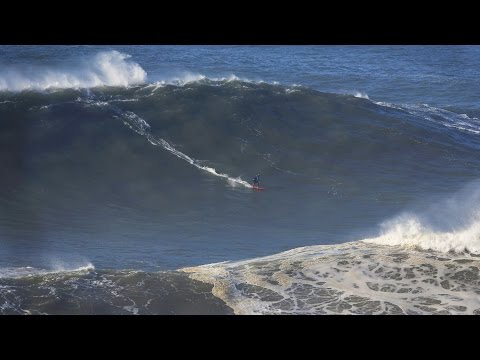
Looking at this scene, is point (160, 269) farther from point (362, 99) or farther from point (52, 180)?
point (362, 99)

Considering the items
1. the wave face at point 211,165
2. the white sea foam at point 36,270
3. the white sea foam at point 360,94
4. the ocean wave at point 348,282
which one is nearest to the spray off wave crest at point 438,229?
the ocean wave at point 348,282

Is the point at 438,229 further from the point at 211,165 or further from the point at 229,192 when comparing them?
the point at 211,165

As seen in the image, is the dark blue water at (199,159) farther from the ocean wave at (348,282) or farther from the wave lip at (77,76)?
the ocean wave at (348,282)

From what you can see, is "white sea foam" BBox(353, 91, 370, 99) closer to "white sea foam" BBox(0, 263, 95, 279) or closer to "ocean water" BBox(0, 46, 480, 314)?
"ocean water" BBox(0, 46, 480, 314)

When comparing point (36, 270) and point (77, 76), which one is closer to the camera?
point (36, 270)

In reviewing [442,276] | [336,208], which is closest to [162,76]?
[336,208]

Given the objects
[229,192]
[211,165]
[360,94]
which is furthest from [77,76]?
[360,94]

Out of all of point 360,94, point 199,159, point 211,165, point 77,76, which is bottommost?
point 211,165
